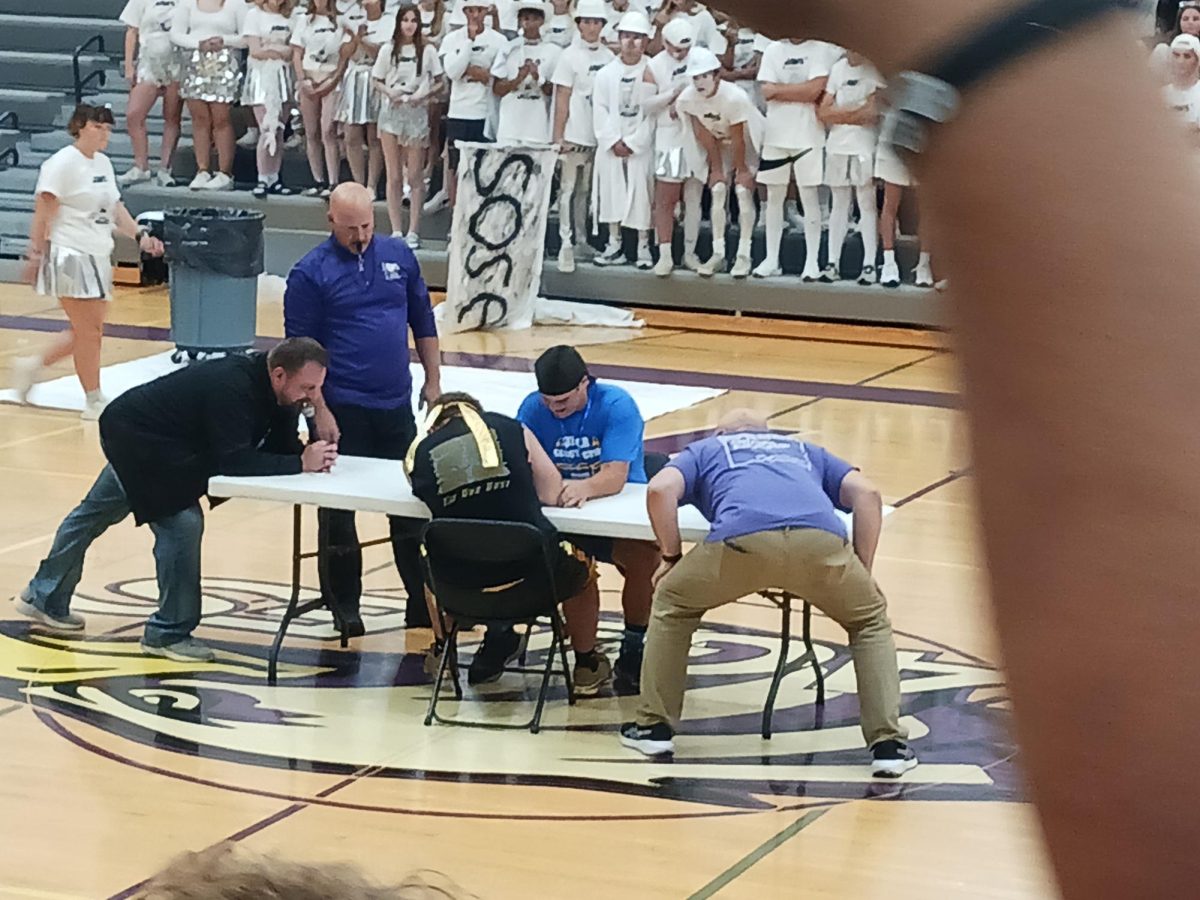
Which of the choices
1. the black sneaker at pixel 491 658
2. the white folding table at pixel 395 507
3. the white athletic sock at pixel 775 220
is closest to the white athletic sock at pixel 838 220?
the white athletic sock at pixel 775 220

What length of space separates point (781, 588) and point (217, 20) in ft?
46.8

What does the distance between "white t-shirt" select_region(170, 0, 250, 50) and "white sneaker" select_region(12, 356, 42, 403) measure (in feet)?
24.3

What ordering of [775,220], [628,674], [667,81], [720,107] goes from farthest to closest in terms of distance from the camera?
[775,220], [667,81], [720,107], [628,674]

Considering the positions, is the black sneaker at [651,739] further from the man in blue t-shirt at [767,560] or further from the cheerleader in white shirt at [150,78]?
the cheerleader in white shirt at [150,78]

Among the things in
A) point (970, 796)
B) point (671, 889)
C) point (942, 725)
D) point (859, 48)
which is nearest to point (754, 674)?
point (942, 725)

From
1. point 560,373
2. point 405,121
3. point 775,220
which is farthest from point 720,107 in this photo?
point 560,373

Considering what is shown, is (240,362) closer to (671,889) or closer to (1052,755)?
(671,889)

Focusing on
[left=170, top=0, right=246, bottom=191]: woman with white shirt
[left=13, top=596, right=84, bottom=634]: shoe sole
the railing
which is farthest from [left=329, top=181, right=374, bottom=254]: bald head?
the railing

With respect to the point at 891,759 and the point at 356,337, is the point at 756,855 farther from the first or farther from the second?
the point at 356,337

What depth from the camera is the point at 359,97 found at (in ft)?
61.5

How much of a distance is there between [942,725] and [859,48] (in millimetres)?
6849

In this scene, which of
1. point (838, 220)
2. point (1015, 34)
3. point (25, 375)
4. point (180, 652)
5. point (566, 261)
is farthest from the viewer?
point (566, 261)

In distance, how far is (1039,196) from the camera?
22.5 inches

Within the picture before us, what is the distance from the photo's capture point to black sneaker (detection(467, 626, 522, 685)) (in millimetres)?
7703
